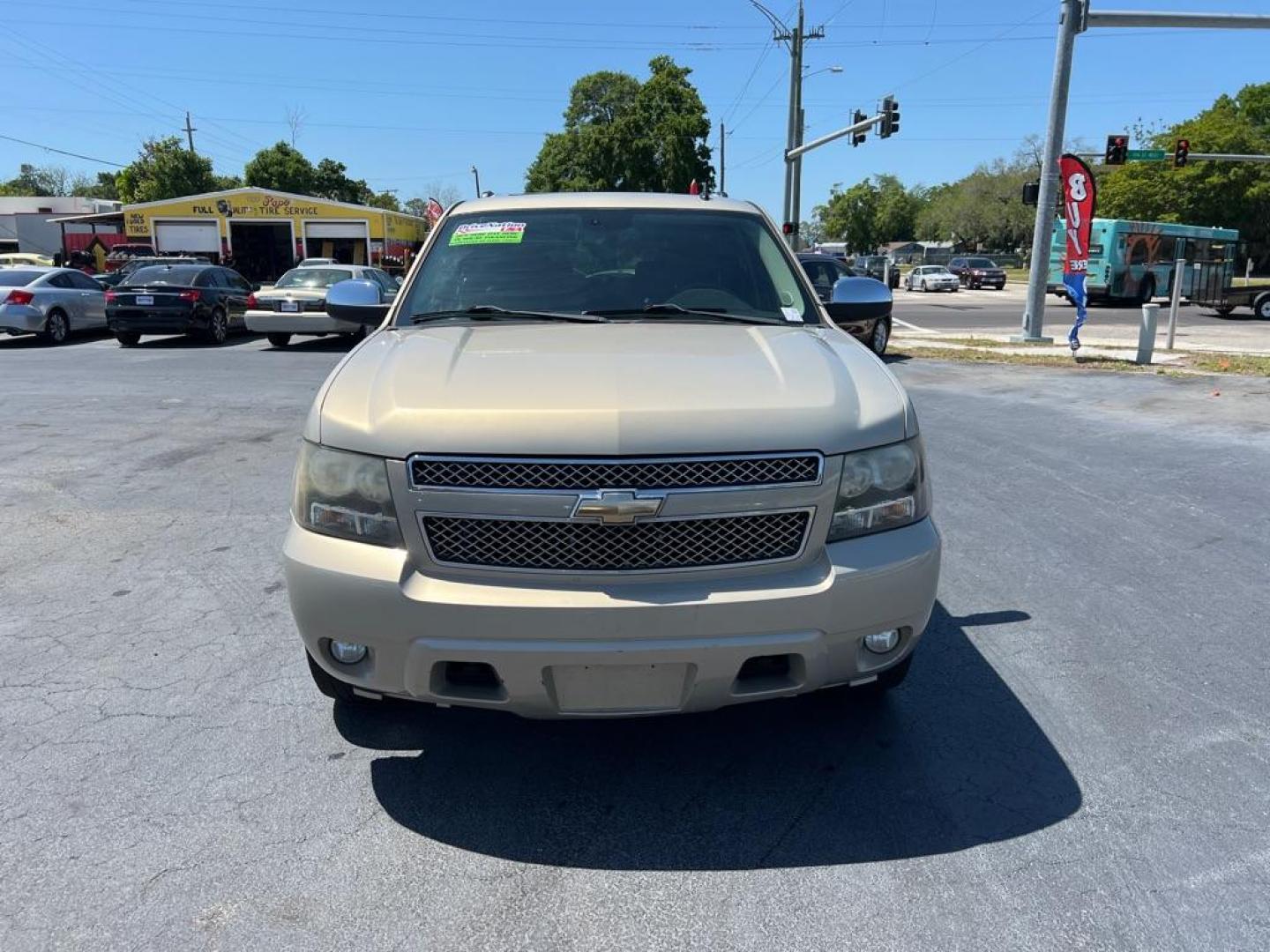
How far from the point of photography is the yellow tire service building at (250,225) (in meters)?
49.2

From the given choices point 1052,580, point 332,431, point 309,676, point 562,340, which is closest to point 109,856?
point 309,676

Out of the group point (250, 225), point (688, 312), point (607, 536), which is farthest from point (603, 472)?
point (250, 225)

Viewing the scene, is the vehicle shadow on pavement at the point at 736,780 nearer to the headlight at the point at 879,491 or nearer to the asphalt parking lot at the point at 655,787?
the asphalt parking lot at the point at 655,787

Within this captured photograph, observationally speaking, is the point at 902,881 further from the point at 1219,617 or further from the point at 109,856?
the point at 1219,617

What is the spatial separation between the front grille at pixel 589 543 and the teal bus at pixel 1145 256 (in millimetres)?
35212

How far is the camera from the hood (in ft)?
8.48

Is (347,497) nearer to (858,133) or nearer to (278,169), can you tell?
(858,133)

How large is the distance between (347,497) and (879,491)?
5.11 feet

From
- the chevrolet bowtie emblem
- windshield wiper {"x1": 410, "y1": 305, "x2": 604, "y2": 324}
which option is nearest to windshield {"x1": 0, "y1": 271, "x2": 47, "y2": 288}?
windshield wiper {"x1": 410, "y1": 305, "x2": 604, "y2": 324}

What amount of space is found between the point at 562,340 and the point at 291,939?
2.04 metres

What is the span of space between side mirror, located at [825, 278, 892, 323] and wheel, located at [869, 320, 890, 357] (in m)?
11.4

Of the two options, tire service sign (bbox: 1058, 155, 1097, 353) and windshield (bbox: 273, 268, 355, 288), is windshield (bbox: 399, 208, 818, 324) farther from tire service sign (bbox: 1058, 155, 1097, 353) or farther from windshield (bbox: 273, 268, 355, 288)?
windshield (bbox: 273, 268, 355, 288)

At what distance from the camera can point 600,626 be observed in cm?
253

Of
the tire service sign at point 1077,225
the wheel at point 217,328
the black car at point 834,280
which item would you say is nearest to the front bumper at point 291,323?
the wheel at point 217,328
